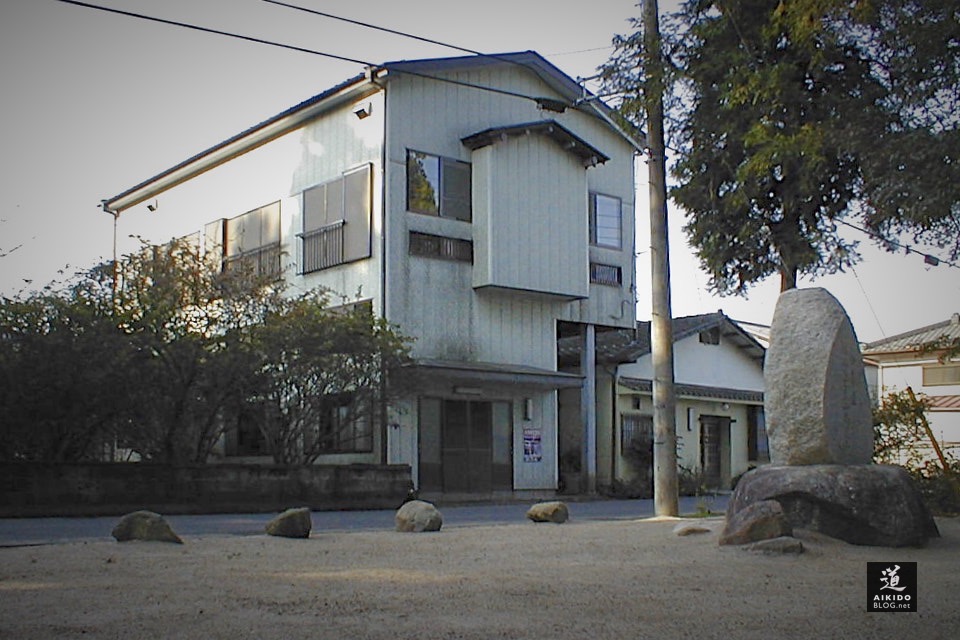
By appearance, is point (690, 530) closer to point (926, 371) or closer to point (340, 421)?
point (340, 421)

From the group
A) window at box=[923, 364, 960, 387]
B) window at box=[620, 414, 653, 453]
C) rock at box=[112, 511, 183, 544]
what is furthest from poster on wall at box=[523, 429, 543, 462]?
window at box=[923, 364, 960, 387]

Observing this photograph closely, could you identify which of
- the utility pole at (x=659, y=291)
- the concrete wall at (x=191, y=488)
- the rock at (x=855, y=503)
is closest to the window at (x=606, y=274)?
the concrete wall at (x=191, y=488)

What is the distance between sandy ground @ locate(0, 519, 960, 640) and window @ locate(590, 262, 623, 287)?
16786 mm

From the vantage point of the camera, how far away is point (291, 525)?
11234mm

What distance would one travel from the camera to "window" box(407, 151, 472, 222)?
23688 mm

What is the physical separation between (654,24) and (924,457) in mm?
8132

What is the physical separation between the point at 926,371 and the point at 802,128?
28.5m

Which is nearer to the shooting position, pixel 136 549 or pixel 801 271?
pixel 136 549

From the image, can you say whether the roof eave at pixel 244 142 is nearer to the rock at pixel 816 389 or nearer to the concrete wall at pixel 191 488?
the concrete wall at pixel 191 488

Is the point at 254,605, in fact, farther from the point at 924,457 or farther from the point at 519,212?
the point at 519,212

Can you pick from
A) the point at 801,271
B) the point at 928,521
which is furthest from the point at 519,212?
the point at 928,521

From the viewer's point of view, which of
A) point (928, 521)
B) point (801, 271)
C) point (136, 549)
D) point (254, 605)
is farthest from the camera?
point (801, 271)

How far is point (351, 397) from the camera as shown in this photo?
20938 mm

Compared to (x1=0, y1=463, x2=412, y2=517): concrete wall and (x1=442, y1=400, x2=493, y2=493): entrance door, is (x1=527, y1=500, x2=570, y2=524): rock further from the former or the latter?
(x1=442, y1=400, x2=493, y2=493): entrance door
